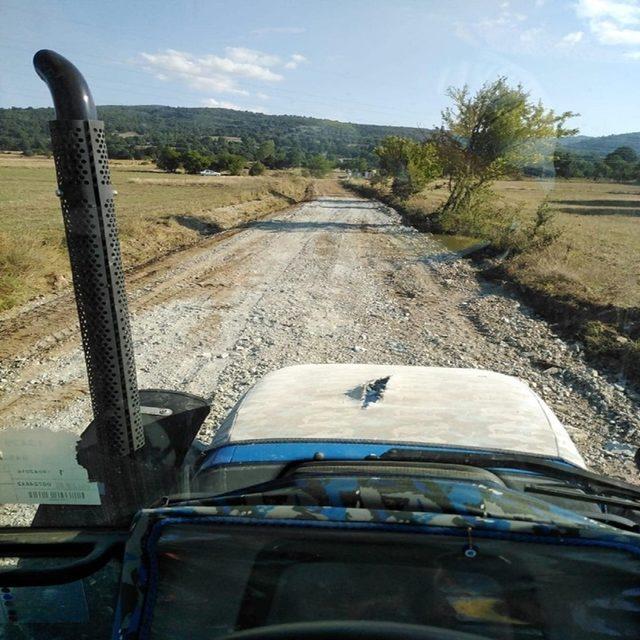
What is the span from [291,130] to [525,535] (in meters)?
10.2

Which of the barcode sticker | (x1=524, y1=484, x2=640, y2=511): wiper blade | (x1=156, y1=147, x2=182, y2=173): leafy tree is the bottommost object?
the barcode sticker

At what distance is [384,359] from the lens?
21.2 feet

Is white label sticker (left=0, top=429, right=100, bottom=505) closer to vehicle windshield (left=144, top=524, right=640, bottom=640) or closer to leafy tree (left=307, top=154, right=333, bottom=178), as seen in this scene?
vehicle windshield (left=144, top=524, right=640, bottom=640)

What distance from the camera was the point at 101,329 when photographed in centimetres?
180

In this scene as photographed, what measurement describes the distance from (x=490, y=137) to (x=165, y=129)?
18.1 metres

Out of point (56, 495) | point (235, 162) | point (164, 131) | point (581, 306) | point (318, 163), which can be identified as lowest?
point (581, 306)

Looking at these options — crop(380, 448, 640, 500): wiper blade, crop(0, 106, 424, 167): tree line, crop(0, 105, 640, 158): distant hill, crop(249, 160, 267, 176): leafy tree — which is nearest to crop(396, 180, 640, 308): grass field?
crop(0, 105, 640, 158): distant hill

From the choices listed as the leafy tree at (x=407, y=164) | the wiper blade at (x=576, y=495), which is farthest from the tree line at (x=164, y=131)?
the leafy tree at (x=407, y=164)

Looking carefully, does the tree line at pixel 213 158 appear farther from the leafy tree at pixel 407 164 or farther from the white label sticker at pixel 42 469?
the leafy tree at pixel 407 164

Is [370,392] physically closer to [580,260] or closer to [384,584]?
[384,584]

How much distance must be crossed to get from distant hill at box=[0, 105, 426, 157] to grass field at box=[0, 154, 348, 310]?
11 centimetres

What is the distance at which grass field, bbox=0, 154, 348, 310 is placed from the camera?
8.64m

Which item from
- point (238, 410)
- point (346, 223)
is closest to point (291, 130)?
point (238, 410)

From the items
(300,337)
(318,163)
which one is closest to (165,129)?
(300,337)
